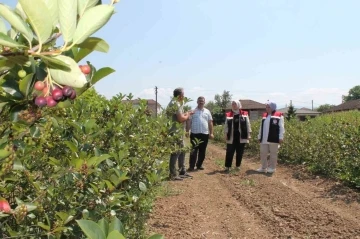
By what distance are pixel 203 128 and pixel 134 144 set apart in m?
4.42

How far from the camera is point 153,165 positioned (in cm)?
294

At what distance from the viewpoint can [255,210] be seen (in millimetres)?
5328

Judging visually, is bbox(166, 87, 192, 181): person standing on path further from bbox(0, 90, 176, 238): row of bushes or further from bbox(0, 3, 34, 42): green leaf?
bbox(0, 3, 34, 42): green leaf

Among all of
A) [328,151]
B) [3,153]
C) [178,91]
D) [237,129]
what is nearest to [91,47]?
[3,153]

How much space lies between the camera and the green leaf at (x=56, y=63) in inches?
27.6

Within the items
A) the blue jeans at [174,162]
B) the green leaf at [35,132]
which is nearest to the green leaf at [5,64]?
the green leaf at [35,132]

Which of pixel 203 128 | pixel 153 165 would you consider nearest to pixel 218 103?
pixel 203 128

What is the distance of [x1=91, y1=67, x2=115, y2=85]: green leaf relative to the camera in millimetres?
980

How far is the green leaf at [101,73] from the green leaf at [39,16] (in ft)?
0.88

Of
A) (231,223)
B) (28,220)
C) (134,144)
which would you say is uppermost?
(134,144)

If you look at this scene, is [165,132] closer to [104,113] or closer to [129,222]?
[104,113]

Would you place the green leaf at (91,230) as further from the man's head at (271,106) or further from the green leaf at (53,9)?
the man's head at (271,106)

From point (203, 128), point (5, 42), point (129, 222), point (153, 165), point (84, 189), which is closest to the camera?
point (5, 42)

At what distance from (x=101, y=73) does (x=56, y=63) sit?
27 cm
